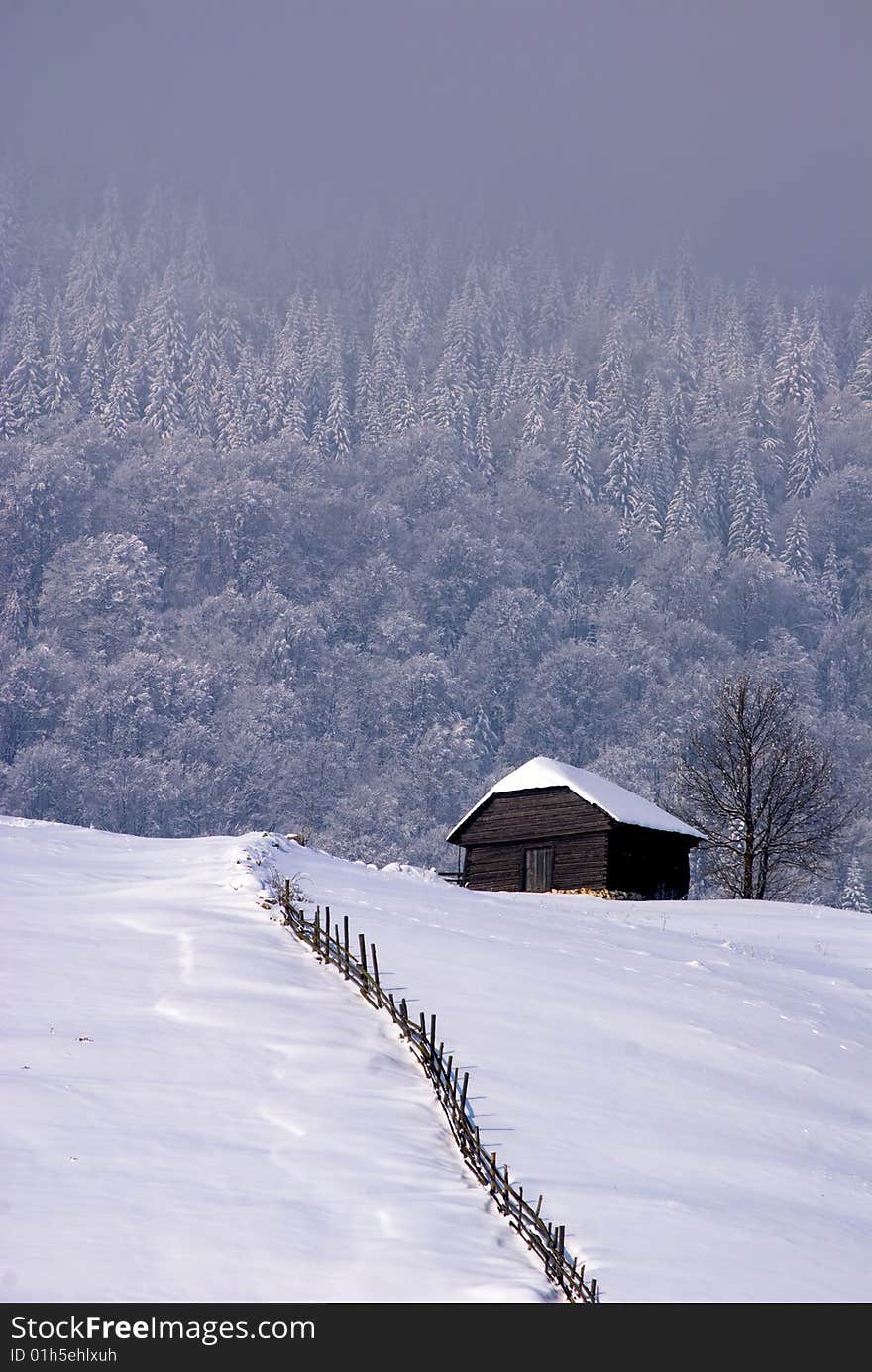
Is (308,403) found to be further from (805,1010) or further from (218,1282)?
(218,1282)

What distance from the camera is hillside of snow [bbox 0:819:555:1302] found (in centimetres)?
804

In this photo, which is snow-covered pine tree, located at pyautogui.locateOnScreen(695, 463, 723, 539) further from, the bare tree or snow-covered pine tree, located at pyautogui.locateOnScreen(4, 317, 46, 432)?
the bare tree

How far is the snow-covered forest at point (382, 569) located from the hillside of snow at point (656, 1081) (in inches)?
2716

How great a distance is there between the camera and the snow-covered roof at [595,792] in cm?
4478

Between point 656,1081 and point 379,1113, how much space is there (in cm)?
391

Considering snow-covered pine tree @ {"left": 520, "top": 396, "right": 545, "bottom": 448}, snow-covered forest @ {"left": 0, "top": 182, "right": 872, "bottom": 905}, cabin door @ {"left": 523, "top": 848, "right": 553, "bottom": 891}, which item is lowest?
cabin door @ {"left": 523, "top": 848, "right": 553, "bottom": 891}

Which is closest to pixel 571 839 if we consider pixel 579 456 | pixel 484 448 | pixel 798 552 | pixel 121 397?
pixel 798 552

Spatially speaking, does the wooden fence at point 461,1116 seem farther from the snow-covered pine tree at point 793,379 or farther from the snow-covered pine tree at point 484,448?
the snow-covered pine tree at point 793,379

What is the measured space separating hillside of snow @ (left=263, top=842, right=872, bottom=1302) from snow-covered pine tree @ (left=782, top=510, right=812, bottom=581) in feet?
457

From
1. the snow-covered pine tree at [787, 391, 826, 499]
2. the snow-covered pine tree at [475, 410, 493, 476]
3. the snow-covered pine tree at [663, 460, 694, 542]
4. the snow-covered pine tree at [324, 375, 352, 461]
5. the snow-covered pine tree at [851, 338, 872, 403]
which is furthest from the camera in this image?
the snow-covered pine tree at [851, 338, 872, 403]

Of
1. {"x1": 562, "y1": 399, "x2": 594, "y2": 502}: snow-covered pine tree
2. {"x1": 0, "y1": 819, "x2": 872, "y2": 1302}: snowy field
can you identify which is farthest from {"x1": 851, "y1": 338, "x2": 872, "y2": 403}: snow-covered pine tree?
{"x1": 0, "y1": 819, "x2": 872, "y2": 1302}: snowy field

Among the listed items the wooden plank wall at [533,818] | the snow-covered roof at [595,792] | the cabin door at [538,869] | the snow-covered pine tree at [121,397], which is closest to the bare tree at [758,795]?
the snow-covered roof at [595,792]

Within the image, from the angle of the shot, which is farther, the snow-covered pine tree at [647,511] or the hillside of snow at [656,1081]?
the snow-covered pine tree at [647,511]
